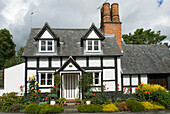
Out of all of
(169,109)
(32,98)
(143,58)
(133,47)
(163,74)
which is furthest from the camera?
(133,47)

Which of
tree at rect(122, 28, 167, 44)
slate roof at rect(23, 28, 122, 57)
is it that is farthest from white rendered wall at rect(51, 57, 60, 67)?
tree at rect(122, 28, 167, 44)

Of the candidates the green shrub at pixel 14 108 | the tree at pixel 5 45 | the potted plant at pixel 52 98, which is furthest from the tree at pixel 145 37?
the tree at pixel 5 45

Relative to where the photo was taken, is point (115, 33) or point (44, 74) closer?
point (44, 74)

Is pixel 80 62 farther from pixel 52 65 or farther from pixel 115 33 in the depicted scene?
pixel 115 33

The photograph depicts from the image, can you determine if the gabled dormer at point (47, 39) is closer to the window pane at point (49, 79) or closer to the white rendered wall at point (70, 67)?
the white rendered wall at point (70, 67)

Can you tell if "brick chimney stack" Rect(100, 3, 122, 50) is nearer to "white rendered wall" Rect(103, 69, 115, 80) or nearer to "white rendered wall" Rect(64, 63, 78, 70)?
"white rendered wall" Rect(103, 69, 115, 80)

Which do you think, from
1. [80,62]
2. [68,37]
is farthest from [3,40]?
[80,62]

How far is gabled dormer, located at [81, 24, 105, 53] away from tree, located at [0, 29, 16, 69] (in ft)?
118

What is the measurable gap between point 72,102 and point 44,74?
4355mm

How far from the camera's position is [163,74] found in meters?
16.3

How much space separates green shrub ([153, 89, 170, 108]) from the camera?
11.4 m

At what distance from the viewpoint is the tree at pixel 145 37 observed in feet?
125

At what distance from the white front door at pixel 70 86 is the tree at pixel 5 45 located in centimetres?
3545

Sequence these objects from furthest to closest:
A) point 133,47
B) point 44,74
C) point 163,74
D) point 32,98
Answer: point 133,47, point 163,74, point 44,74, point 32,98
